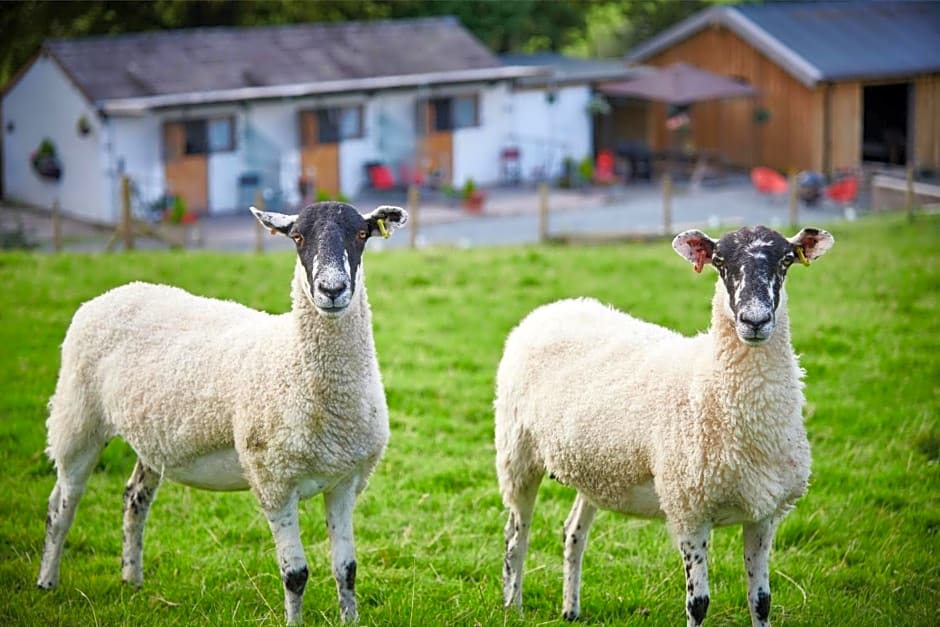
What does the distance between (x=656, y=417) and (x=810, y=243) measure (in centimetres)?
122

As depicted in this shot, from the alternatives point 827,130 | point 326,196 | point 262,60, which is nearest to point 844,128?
point 827,130

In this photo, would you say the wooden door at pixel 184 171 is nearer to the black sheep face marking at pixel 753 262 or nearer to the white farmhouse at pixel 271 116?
the white farmhouse at pixel 271 116

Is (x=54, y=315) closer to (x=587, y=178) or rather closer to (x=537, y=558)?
(x=537, y=558)

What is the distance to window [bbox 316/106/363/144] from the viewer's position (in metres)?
33.6

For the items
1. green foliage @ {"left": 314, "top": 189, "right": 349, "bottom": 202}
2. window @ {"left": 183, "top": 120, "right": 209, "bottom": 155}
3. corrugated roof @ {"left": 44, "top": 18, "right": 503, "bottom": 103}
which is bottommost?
green foliage @ {"left": 314, "top": 189, "right": 349, "bottom": 202}

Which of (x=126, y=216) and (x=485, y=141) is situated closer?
(x=126, y=216)

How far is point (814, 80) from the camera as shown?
111ft

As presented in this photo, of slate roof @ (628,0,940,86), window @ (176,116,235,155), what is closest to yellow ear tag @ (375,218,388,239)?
window @ (176,116,235,155)

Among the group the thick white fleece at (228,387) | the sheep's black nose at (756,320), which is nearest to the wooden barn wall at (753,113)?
the thick white fleece at (228,387)

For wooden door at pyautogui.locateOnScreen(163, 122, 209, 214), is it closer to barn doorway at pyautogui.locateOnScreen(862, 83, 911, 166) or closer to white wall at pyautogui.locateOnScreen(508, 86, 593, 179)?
white wall at pyautogui.locateOnScreen(508, 86, 593, 179)

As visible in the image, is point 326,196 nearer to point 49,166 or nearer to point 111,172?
point 111,172

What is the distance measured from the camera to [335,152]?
1330 inches

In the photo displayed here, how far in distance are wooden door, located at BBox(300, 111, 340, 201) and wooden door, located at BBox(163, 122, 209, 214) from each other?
2722 mm

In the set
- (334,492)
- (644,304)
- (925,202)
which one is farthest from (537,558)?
(925,202)
